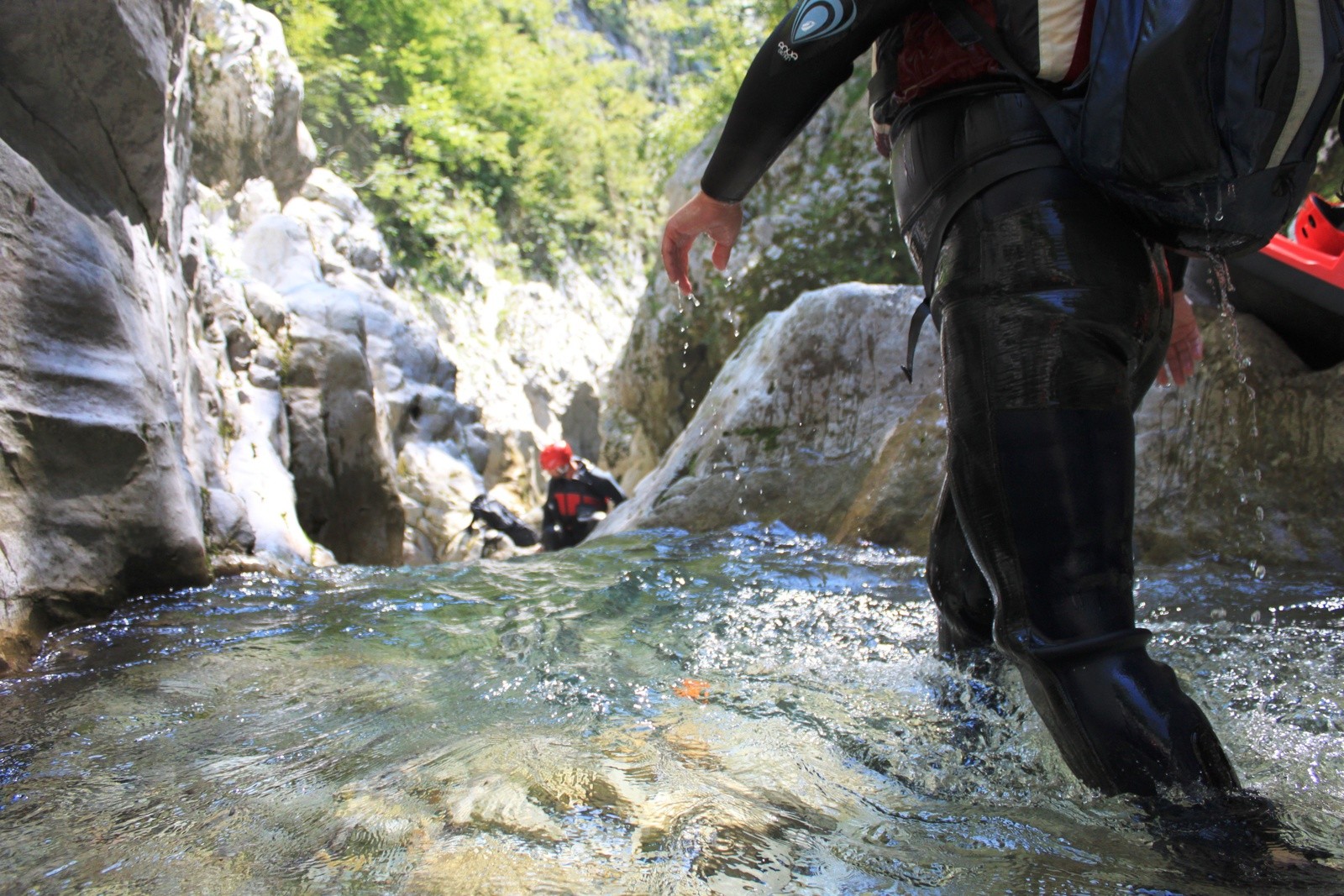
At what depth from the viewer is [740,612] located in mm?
2559

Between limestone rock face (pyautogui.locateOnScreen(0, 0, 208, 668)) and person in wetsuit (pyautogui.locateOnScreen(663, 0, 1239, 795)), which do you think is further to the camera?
limestone rock face (pyautogui.locateOnScreen(0, 0, 208, 668))

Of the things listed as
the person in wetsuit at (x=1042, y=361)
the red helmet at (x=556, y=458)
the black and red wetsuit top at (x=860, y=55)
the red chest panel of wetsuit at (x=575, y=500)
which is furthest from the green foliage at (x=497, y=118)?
the person in wetsuit at (x=1042, y=361)

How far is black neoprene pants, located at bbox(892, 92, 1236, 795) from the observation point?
1156mm

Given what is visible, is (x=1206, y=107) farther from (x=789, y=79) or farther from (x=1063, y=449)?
(x=789, y=79)

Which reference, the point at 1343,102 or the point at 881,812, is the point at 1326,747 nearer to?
the point at 881,812

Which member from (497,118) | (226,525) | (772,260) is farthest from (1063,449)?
(497,118)

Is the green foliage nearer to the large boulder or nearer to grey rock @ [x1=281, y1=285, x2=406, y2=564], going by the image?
the large boulder

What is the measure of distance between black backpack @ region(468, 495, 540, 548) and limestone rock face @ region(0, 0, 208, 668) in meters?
6.98

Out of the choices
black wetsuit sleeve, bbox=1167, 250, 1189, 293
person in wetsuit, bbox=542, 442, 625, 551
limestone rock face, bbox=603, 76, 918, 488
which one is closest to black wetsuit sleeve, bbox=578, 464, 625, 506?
person in wetsuit, bbox=542, 442, 625, 551

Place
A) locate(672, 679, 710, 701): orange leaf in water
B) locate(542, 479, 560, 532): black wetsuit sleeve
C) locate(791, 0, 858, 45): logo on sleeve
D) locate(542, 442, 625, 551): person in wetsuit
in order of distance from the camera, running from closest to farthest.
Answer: locate(791, 0, 858, 45): logo on sleeve < locate(672, 679, 710, 701): orange leaf in water < locate(542, 442, 625, 551): person in wetsuit < locate(542, 479, 560, 532): black wetsuit sleeve

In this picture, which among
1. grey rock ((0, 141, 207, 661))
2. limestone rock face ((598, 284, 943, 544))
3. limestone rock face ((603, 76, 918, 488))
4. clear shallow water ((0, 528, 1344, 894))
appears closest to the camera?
clear shallow water ((0, 528, 1344, 894))

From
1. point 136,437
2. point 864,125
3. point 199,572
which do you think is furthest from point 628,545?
point 864,125

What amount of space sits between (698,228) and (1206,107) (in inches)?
32.9

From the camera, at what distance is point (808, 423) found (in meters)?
4.66
